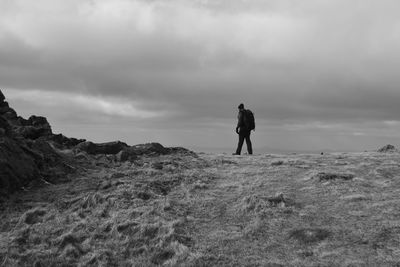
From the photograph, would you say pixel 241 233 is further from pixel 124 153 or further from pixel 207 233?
pixel 124 153

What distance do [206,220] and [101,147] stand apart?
14.5 metres

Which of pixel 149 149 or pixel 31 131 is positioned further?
pixel 149 149

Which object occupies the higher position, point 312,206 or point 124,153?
point 124,153

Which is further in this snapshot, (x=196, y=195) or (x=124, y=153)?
(x=124, y=153)

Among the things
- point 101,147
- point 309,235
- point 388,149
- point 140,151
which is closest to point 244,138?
point 140,151

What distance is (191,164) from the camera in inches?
951

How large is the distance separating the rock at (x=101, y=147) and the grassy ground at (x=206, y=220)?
6074mm

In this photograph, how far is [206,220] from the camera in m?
14.4

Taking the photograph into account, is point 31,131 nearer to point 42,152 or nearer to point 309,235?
point 42,152

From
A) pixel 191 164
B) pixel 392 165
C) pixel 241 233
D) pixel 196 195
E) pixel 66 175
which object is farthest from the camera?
pixel 191 164

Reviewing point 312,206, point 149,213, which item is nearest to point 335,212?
point 312,206

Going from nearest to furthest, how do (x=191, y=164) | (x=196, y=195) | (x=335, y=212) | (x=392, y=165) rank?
(x=335, y=212) → (x=196, y=195) → (x=392, y=165) → (x=191, y=164)

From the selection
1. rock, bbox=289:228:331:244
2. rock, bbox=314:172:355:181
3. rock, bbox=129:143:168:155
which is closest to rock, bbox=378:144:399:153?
rock, bbox=314:172:355:181

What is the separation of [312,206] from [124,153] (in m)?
13.0
